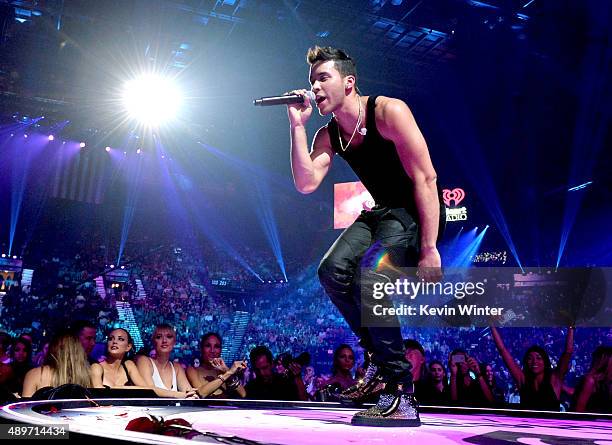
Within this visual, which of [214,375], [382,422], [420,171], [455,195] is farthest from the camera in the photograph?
[455,195]

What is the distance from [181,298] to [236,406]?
36.7 feet

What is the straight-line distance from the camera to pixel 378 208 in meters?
1.90

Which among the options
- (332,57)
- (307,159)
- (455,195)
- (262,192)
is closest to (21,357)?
(307,159)

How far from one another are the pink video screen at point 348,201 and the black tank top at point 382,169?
11.5 metres

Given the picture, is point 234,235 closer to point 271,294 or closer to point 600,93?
point 271,294

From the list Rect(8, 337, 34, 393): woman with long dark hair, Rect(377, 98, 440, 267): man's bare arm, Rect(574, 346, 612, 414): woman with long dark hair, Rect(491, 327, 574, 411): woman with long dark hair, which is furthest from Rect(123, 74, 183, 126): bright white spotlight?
Rect(377, 98, 440, 267): man's bare arm

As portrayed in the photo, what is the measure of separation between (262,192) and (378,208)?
13956 mm

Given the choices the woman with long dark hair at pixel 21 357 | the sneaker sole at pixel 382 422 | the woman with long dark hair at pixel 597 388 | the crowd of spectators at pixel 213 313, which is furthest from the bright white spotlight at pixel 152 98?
the sneaker sole at pixel 382 422

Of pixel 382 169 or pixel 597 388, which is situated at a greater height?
pixel 382 169

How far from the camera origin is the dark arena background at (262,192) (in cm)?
403

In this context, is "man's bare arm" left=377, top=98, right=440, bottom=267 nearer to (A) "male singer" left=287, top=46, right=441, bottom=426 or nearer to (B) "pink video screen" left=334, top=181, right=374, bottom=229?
(A) "male singer" left=287, top=46, right=441, bottom=426

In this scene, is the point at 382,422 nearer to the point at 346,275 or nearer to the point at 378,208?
the point at 346,275

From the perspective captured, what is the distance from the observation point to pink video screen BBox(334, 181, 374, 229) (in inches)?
533

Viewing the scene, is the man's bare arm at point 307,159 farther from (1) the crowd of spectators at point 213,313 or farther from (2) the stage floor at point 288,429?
(1) the crowd of spectators at point 213,313
